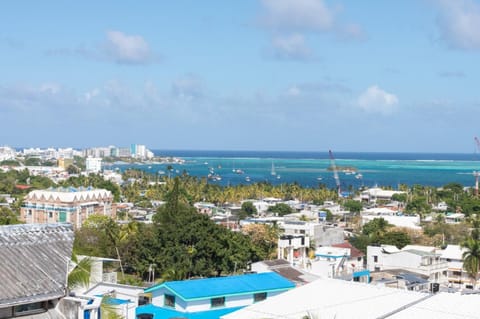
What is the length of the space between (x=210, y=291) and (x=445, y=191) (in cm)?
6834

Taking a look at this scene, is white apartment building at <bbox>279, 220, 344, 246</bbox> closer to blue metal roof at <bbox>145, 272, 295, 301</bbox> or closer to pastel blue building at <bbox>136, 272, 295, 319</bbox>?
blue metal roof at <bbox>145, 272, 295, 301</bbox>

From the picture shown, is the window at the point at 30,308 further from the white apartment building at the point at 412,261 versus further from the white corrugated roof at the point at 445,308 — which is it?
the white apartment building at the point at 412,261

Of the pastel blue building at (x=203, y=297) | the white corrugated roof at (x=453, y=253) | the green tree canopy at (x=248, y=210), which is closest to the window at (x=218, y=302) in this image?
the pastel blue building at (x=203, y=297)

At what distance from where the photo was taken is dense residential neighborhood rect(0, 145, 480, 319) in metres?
6.29

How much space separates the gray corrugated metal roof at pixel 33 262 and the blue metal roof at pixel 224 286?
12.8 meters

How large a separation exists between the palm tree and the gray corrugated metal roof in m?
26.9

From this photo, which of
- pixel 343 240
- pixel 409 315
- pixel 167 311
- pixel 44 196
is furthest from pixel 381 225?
pixel 409 315

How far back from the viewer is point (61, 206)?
51.8 m

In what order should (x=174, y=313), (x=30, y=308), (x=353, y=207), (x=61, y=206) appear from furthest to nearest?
(x=353, y=207), (x=61, y=206), (x=174, y=313), (x=30, y=308)

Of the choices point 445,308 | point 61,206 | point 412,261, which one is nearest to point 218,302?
point 445,308

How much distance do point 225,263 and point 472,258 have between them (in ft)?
37.3

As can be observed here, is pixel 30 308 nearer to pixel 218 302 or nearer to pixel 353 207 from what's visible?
pixel 218 302

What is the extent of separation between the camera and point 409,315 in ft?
47.0

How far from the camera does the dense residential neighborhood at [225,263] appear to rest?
6291 mm
